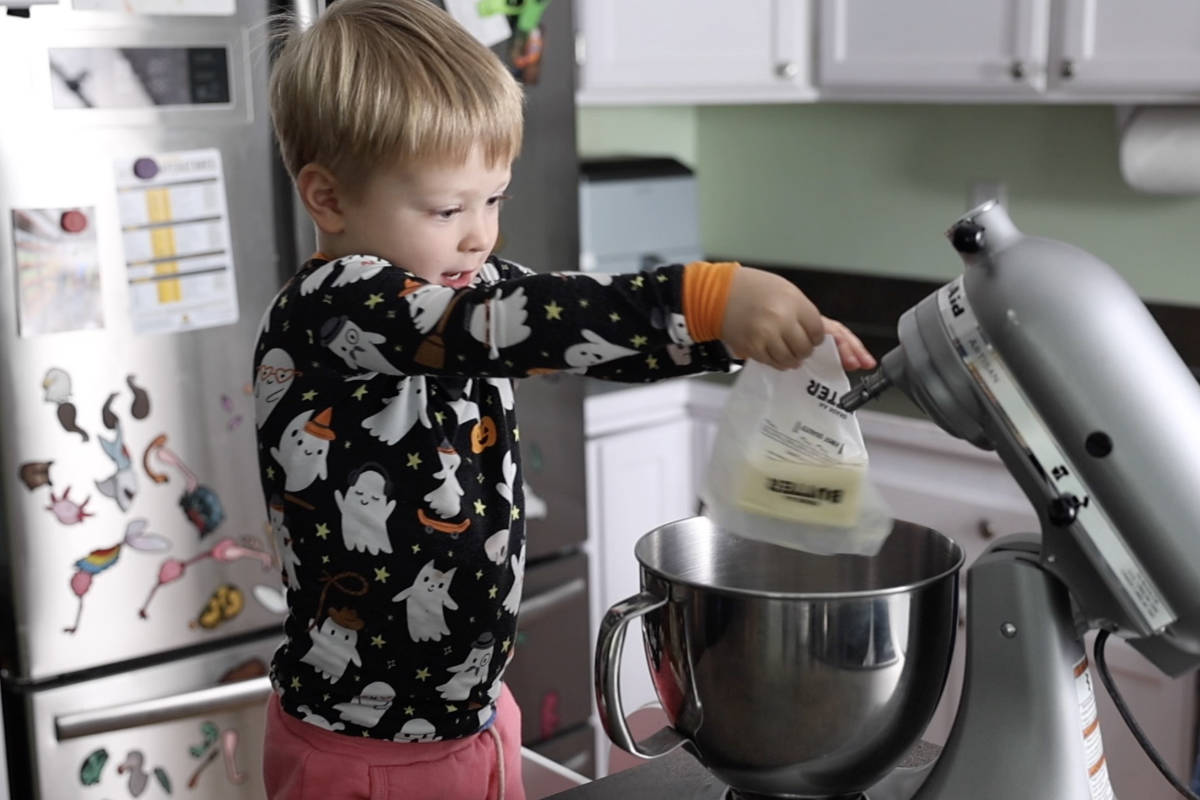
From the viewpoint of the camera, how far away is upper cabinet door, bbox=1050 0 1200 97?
2121mm

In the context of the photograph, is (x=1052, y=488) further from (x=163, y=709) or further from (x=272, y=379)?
(x=163, y=709)

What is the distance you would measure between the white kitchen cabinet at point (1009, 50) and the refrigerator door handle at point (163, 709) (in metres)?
1.49

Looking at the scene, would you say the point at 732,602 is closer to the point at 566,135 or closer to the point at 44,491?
the point at 44,491

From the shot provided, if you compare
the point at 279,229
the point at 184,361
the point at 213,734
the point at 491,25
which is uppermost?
the point at 491,25

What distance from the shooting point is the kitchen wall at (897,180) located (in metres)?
2.58

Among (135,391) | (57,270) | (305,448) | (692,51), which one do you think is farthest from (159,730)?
(692,51)

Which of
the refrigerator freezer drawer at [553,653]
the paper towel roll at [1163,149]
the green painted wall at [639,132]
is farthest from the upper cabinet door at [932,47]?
the refrigerator freezer drawer at [553,653]

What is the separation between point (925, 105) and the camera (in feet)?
9.36

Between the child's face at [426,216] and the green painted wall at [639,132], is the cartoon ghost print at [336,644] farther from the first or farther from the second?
the green painted wall at [639,132]

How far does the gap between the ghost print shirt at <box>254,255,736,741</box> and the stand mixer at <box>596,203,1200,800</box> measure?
169mm

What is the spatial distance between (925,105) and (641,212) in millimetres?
600

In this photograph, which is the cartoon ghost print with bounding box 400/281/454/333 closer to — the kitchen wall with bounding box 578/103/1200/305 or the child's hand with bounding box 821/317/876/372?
the child's hand with bounding box 821/317/876/372

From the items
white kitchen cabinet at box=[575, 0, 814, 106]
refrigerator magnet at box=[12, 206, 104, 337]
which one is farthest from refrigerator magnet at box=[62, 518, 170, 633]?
white kitchen cabinet at box=[575, 0, 814, 106]

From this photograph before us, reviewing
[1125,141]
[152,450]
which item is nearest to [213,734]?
[152,450]
